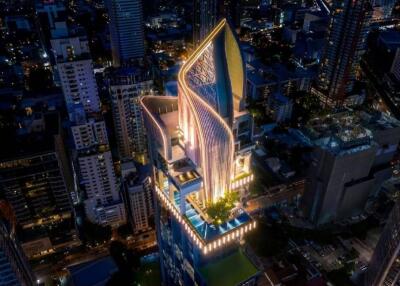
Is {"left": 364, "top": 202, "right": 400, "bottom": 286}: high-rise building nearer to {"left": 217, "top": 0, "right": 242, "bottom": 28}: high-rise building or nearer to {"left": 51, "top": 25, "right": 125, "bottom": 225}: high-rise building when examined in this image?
{"left": 51, "top": 25, "right": 125, "bottom": 225}: high-rise building

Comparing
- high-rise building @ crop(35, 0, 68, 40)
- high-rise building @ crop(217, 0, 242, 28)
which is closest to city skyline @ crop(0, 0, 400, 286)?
A: high-rise building @ crop(35, 0, 68, 40)

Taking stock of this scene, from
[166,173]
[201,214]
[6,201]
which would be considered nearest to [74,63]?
[6,201]

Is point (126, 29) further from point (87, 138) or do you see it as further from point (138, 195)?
point (138, 195)

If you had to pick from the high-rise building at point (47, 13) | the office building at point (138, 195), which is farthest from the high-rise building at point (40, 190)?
the high-rise building at point (47, 13)

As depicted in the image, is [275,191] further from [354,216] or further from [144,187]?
[144,187]

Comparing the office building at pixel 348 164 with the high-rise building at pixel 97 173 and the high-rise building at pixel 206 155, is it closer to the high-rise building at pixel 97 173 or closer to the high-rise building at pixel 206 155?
the high-rise building at pixel 206 155

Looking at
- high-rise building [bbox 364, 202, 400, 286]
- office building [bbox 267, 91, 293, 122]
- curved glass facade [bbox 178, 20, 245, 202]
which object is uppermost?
curved glass facade [bbox 178, 20, 245, 202]

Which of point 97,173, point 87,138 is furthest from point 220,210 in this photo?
point 87,138
